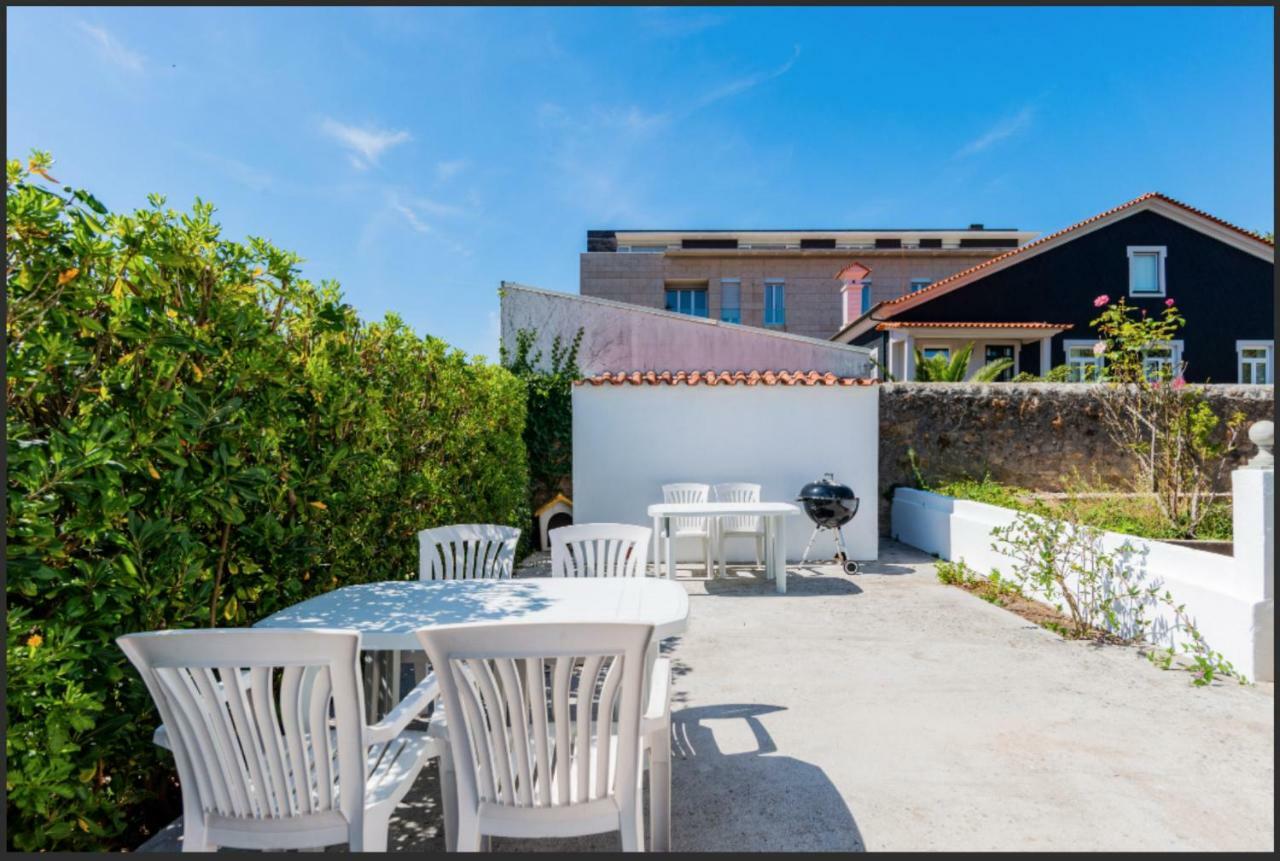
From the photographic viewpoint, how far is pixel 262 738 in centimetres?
188

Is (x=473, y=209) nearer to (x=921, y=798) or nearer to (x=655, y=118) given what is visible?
(x=655, y=118)

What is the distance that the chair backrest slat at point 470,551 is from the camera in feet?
13.4

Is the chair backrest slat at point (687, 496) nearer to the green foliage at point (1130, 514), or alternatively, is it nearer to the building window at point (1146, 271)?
the green foliage at point (1130, 514)

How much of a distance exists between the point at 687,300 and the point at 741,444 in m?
23.2

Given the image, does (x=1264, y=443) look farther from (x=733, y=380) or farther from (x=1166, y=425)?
(x=733, y=380)

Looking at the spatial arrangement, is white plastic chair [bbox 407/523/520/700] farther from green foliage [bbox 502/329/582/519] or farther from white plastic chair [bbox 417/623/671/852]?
green foliage [bbox 502/329/582/519]

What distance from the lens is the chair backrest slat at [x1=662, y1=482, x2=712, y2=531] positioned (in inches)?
352

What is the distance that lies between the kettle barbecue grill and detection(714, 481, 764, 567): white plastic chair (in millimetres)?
685

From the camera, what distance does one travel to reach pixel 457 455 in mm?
5793

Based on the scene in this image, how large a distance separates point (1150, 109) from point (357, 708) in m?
11.7

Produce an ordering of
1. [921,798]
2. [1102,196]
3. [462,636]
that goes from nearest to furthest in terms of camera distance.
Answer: [462,636] < [921,798] < [1102,196]

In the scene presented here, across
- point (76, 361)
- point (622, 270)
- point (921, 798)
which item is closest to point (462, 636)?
point (76, 361)

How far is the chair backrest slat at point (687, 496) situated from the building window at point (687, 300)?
23.5 metres

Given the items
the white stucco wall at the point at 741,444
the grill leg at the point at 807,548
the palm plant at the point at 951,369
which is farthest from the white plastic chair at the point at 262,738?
the palm plant at the point at 951,369
